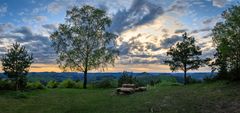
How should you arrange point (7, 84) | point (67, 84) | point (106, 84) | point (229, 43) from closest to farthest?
point (229, 43)
point (7, 84)
point (67, 84)
point (106, 84)

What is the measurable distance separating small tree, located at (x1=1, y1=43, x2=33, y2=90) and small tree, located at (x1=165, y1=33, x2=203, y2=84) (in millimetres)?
Answer: 34449

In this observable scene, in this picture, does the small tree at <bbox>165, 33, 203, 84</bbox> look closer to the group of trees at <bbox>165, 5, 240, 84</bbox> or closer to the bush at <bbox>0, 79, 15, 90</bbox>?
the group of trees at <bbox>165, 5, 240, 84</bbox>

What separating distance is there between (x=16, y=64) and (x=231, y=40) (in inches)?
1257

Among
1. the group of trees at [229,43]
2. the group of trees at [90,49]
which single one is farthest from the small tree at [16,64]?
the group of trees at [229,43]

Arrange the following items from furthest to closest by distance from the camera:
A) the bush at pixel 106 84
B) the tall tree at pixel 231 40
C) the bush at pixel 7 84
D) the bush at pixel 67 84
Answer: the bush at pixel 106 84
the bush at pixel 67 84
the bush at pixel 7 84
the tall tree at pixel 231 40

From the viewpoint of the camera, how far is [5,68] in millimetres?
50562

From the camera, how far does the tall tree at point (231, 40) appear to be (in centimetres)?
4103

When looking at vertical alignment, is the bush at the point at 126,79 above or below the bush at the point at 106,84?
above

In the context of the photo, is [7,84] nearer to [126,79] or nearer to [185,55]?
[126,79]

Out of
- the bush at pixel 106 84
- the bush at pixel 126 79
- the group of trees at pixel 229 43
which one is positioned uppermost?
the group of trees at pixel 229 43

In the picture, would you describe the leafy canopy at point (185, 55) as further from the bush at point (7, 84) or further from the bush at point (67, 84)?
the bush at point (7, 84)

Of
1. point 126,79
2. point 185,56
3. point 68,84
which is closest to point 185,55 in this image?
point 185,56

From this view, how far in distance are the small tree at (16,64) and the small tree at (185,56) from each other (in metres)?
34.4

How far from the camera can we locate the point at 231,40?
4172 centimetres
